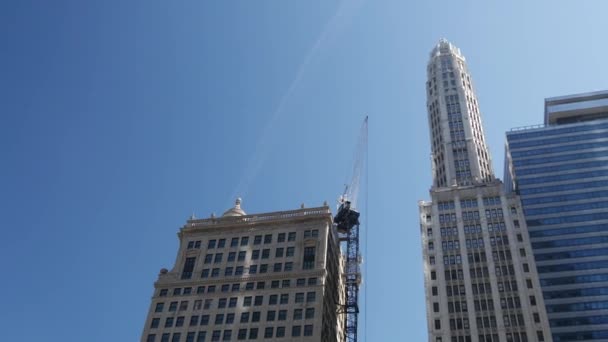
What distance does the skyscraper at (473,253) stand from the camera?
119 meters

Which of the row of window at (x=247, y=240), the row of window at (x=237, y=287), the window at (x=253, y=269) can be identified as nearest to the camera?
the row of window at (x=237, y=287)

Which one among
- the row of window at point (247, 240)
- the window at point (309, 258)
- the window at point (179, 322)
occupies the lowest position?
the window at point (179, 322)

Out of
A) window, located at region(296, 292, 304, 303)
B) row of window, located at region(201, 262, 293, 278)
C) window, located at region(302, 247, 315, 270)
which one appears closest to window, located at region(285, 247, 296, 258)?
row of window, located at region(201, 262, 293, 278)

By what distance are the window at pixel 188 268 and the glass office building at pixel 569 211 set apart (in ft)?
237

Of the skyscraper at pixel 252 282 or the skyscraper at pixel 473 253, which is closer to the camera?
the skyscraper at pixel 252 282

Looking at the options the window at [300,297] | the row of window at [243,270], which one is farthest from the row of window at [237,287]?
the row of window at [243,270]

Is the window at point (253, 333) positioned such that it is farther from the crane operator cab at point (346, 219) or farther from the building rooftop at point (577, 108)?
the building rooftop at point (577, 108)

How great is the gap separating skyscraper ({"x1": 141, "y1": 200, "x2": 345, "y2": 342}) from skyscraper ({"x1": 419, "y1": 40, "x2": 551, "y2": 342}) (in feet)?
73.4

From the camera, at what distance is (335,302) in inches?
5034

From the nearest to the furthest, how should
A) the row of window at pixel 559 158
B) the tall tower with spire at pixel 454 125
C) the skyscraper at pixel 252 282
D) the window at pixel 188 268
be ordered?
the skyscraper at pixel 252 282 → the window at pixel 188 268 → the row of window at pixel 559 158 → the tall tower with spire at pixel 454 125

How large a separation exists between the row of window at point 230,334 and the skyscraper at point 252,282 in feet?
0.56

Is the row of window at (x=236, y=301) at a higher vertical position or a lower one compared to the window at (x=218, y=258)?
lower

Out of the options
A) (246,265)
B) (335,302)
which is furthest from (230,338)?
(335,302)

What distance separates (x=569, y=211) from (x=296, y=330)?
231ft
